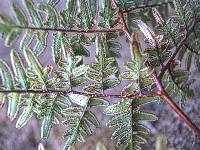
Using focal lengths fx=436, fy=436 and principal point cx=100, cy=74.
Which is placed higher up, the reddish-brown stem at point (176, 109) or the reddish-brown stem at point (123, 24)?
the reddish-brown stem at point (123, 24)

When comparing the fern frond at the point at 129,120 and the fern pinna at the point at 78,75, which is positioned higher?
the fern pinna at the point at 78,75

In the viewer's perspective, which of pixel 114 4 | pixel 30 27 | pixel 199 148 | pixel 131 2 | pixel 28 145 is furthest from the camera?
pixel 28 145

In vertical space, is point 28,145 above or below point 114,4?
below

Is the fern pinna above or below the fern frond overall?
above

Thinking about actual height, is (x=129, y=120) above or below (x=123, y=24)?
below

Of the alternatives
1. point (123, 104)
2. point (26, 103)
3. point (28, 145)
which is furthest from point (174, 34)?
point (28, 145)

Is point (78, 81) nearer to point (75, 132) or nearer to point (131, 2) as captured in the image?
point (75, 132)

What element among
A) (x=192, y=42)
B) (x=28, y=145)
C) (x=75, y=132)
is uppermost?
(x=192, y=42)

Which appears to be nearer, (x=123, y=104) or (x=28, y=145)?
(x=123, y=104)

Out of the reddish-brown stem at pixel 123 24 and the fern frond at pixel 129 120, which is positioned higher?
the reddish-brown stem at pixel 123 24

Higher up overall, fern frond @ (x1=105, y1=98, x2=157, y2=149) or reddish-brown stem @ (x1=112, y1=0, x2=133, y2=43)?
reddish-brown stem @ (x1=112, y1=0, x2=133, y2=43)

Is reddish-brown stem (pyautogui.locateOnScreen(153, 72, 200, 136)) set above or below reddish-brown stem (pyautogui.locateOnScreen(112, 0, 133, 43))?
below
